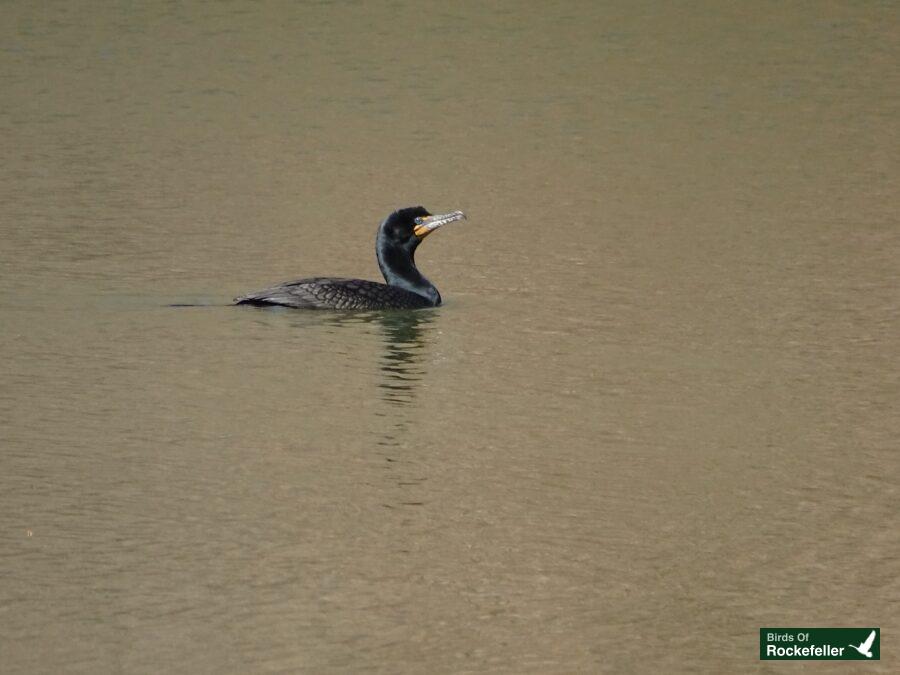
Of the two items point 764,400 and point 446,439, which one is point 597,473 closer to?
point 446,439

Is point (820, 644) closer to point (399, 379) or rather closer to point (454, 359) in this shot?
point (399, 379)

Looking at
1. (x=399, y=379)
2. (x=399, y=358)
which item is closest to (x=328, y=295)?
(x=399, y=358)

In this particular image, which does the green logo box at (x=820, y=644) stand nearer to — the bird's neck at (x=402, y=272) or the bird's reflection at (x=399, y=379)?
the bird's reflection at (x=399, y=379)

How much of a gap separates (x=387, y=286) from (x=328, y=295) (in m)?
0.49

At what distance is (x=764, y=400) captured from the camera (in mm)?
9047

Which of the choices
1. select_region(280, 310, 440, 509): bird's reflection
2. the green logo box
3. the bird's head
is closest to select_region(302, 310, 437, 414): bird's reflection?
select_region(280, 310, 440, 509): bird's reflection

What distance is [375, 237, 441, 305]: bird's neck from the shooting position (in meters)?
11.5

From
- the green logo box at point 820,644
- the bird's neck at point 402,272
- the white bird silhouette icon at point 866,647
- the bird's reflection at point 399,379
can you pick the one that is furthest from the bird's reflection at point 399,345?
the white bird silhouette icon at point 866,647

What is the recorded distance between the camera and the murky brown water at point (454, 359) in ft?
19.9

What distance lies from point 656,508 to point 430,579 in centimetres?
123

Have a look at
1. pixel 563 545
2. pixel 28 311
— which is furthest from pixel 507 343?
pixel 563 545

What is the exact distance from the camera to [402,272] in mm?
11594

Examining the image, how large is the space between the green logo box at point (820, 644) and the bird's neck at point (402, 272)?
18.6ft

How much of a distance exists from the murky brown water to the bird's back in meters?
0.09
